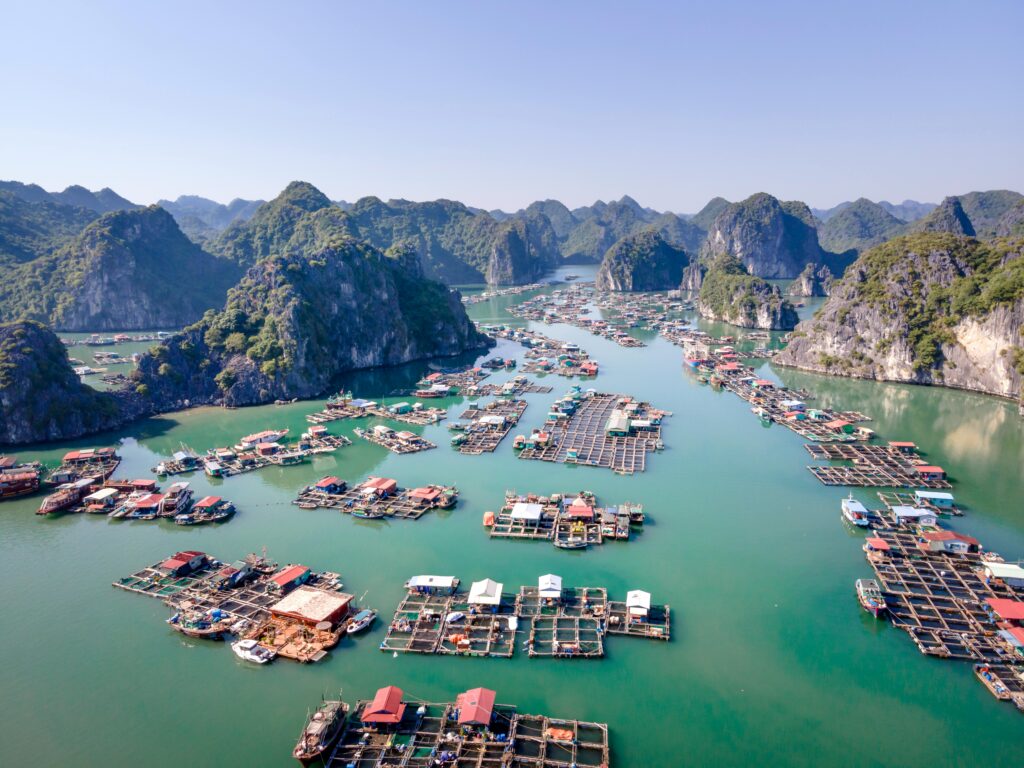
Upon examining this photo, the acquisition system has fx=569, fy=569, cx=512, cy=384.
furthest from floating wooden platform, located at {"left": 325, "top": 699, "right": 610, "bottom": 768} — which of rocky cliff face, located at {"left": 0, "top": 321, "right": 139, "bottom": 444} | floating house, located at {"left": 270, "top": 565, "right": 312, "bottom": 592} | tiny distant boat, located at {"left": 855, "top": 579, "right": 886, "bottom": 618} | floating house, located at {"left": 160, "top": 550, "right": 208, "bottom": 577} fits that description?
rocky cliff face, located at {"left": 0, "top": 321, "right": 139, "bottom": 444}

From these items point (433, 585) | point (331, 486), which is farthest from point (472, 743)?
point (331, 486)

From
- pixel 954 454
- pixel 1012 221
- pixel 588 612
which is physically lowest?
pixel 588 612

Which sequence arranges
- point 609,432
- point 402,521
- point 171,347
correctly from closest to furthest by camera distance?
point 402,521, point 609,432, point 171,347

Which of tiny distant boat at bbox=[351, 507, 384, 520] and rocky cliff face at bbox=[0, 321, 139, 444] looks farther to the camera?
rocky cliff face at bbox=[0, 321, 139, 444]

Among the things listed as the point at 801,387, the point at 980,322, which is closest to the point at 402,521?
the point at 801,387

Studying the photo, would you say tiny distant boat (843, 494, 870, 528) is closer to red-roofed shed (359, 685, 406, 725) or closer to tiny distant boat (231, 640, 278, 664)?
red-roofed shed (359, 685, 406, 725)

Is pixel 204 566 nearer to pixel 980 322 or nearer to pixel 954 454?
pixel 954 454

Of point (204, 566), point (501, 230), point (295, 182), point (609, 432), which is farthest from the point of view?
point (501, 230)
